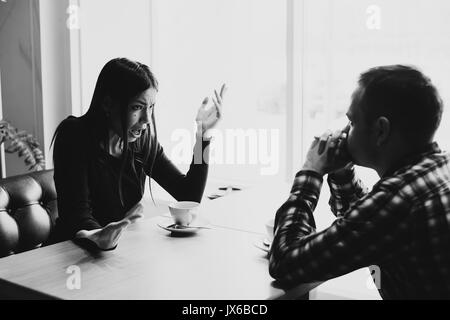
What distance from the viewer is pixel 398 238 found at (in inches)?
36.5

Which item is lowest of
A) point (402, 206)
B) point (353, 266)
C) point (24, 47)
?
point (353, 266)

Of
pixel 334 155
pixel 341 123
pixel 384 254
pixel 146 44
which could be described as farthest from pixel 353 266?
pixel 146 44

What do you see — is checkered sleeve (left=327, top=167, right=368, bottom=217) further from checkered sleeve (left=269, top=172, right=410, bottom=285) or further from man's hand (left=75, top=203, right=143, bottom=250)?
man's hand (left=75, top=203, right=143, bottom=250)

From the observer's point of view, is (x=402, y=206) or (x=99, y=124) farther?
(x=99, y=124)

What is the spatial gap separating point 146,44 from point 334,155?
2372mm

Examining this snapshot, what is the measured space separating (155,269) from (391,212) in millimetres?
543

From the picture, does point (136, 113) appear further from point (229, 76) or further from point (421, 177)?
point (229, 76)

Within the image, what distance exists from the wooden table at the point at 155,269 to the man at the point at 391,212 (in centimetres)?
11

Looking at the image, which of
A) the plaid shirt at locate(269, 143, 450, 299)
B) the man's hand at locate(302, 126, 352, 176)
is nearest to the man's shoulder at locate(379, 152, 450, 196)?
the plaid shirt at locate(269, 143, 450, 299)

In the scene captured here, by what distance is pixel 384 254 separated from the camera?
3.08 feet

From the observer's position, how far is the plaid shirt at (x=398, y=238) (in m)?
0.92

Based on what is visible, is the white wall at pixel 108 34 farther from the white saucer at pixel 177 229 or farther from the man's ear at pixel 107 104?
the white saucer at pixel 177 229
